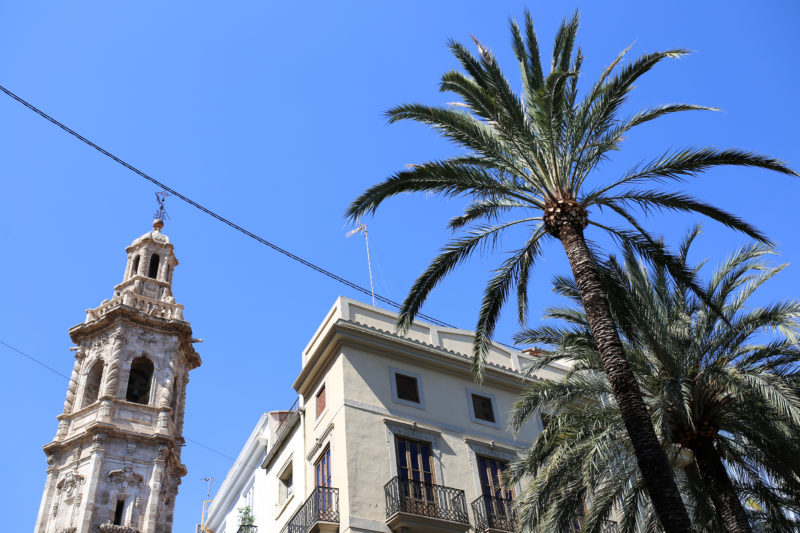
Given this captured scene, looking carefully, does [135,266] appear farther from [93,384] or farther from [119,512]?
[119,512]

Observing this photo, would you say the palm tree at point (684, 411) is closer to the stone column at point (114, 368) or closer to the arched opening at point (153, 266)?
the stone column at point (114, 368)

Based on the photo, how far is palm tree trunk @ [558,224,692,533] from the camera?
12008 mm

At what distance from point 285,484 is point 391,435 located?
5.86m

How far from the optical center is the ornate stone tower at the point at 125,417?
34281mm

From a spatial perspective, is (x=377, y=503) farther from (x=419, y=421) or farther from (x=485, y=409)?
(x=485, y=409)

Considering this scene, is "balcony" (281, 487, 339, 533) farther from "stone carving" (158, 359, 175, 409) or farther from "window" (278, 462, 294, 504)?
"stone carving" (158, 359, 175, 409)

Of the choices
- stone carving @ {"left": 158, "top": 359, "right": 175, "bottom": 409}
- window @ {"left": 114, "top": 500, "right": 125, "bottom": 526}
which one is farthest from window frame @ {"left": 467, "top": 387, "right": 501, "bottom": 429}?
stone carving @ {"left": 158, "top": 359, "right": 175, "bottom": 409}

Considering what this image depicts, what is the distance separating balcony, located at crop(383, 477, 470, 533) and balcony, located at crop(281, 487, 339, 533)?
1292mm

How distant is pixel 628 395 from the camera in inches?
513

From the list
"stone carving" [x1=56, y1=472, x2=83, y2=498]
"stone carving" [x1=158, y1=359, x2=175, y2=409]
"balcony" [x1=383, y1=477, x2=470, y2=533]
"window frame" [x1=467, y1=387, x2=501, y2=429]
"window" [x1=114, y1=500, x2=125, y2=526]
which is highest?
"stone carving" [x1=158, y1=359, x2=175, y2=409]

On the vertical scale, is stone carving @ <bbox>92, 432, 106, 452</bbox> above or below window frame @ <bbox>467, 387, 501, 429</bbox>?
above

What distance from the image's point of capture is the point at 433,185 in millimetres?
15852

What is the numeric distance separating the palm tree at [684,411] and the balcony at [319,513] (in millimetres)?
5081

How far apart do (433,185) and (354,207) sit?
166 cm
